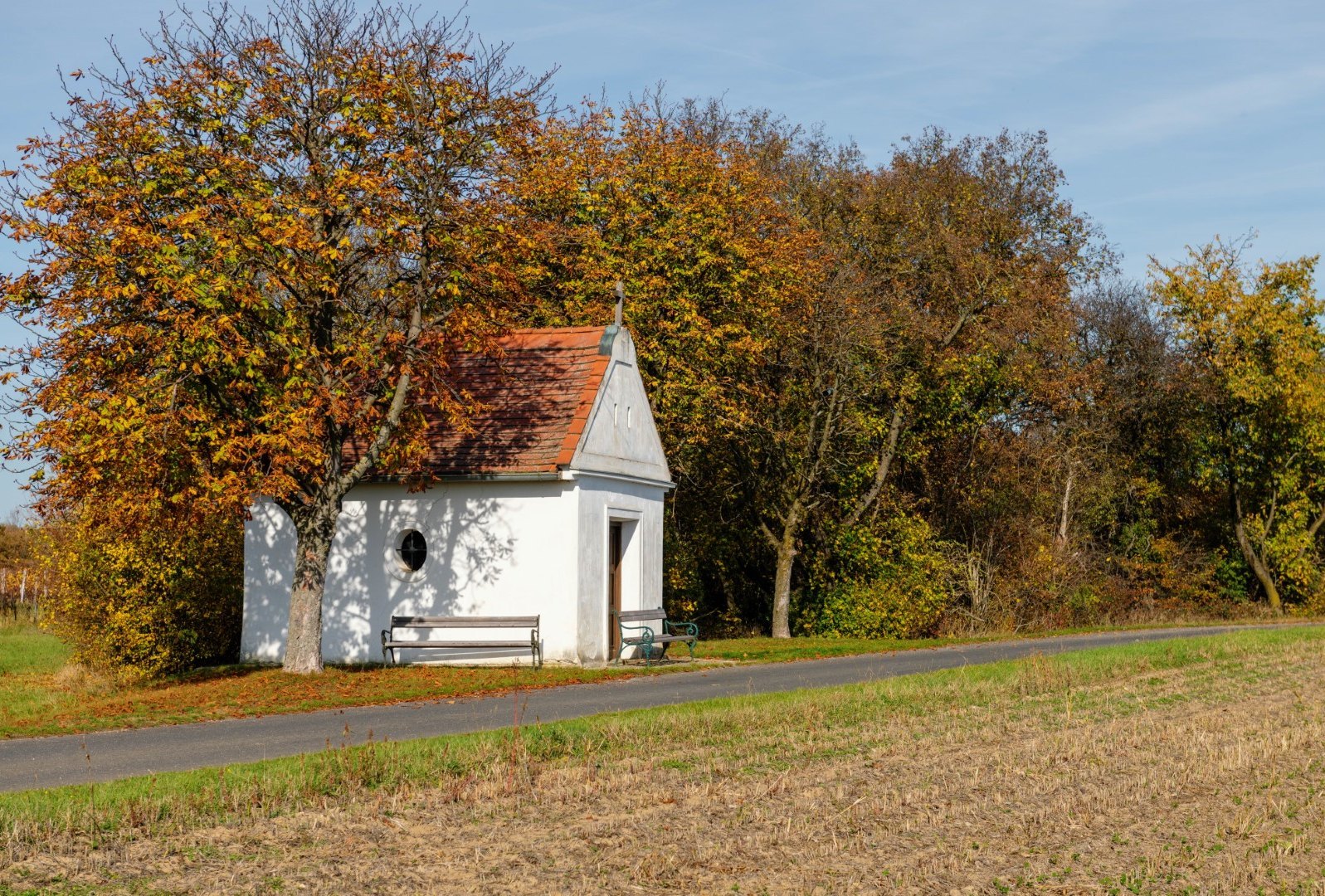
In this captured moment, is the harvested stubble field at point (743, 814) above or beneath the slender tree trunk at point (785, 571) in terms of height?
beneath

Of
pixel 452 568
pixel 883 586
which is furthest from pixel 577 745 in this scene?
pixel 883 586

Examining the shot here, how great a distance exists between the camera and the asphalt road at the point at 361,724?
12733 mm

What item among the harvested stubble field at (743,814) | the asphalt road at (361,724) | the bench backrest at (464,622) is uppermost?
the bench backrest at (464,622)

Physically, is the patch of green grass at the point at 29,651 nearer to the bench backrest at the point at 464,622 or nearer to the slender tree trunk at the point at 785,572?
the bench backrest at the point at 464,622

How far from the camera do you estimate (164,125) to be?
67.9ft

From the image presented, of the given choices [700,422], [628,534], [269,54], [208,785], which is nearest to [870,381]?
[700,422]

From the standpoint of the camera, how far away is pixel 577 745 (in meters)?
13.3

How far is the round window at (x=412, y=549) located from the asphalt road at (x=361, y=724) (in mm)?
5301

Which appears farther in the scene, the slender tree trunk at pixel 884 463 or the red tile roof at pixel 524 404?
the slender tree trunk at pixel 884 463

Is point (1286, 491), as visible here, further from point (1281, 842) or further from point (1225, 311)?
point (1281, 842)

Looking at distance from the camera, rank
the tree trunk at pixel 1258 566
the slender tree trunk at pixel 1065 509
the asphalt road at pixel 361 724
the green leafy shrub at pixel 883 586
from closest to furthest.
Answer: the asphalt road at pixel 361 724
the green leafy shrub at pixel 883 586
the slender tree trunk at pixel 1065 509
the tree trunk at pixel 1258 566

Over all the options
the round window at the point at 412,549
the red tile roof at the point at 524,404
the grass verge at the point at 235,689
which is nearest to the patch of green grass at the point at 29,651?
the grass verge at the point at 235,689

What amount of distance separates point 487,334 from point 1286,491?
115 ft

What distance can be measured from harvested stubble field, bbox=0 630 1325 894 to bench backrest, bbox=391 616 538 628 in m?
8.43
